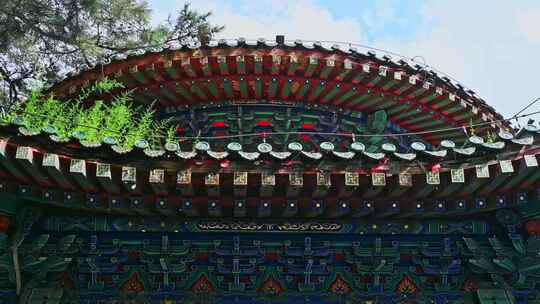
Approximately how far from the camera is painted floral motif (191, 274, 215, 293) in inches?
227

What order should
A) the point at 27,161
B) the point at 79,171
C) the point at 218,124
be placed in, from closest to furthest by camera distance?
1. the point at 27,161
2. the point at 79,171
3. the point at 218,124

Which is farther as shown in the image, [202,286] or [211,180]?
[202,286]

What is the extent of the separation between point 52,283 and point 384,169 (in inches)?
123

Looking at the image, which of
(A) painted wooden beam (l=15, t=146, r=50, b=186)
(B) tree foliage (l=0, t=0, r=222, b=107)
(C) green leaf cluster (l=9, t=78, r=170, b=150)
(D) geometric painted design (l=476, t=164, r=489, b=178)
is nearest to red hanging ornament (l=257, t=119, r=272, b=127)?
(C) green leaf cluster (l=9, t=78, r=170, b=150)

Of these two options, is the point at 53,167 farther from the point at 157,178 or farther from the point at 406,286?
the point at 406,286

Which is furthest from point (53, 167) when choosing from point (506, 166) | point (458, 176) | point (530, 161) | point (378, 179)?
point (530, 161)

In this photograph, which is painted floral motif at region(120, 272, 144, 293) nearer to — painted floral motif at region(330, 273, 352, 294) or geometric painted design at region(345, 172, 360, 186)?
painted floral motif at region(330, 273, 352, 294)

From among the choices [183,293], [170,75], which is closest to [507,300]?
[183,293]

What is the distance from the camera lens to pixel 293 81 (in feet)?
29.4

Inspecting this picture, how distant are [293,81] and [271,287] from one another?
3919 mm

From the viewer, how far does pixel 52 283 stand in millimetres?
5535

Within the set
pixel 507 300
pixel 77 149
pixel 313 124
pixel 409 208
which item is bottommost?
pixel 507 300

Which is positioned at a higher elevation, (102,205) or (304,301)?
(102,205)

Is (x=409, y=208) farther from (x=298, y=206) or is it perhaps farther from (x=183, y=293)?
(x=183, y=293)
